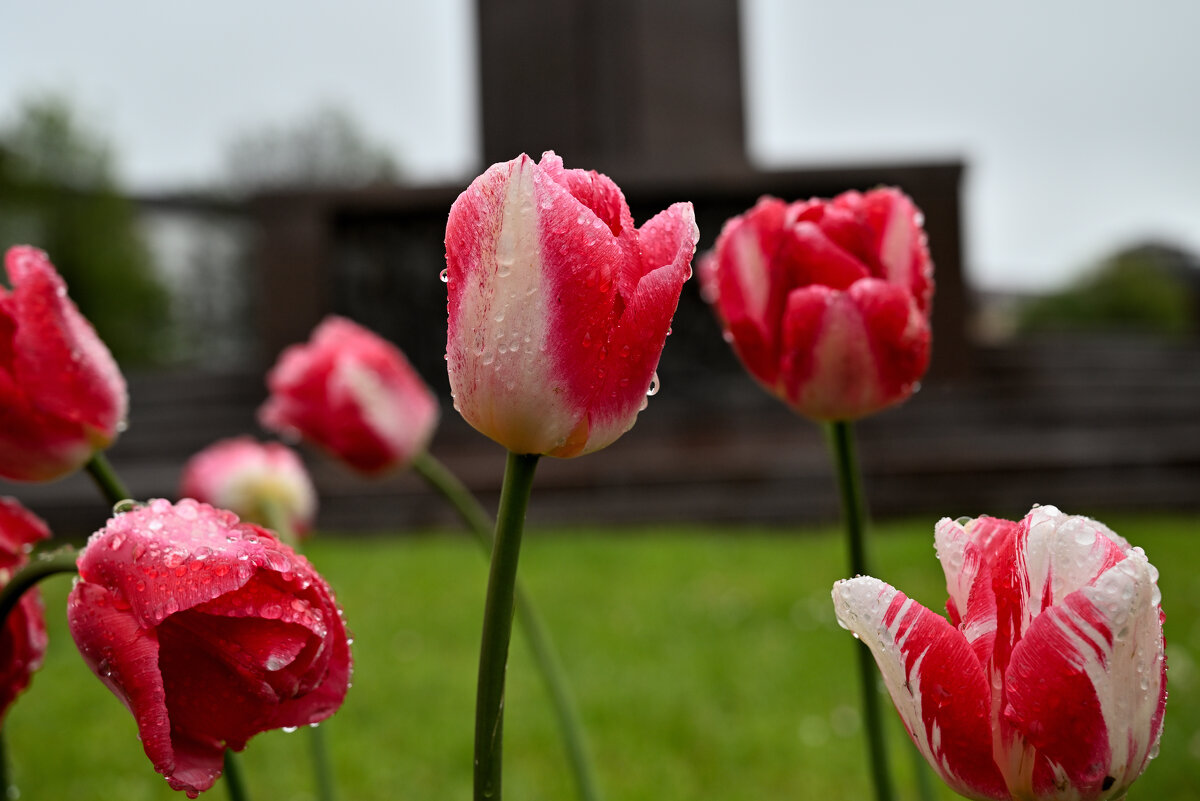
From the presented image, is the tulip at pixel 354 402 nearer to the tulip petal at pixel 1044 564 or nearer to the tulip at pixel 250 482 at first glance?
the tulip at pixel 250 482

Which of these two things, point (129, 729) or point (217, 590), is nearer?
point (217, 590)

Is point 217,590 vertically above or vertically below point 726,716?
above

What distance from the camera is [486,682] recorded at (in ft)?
1.20

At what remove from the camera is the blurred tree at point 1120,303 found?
1906 cm

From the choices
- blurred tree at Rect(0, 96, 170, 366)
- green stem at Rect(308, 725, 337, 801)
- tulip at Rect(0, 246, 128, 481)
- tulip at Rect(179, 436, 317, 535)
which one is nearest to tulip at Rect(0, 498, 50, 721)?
tulip at Rect(0, 246, 128, 481)

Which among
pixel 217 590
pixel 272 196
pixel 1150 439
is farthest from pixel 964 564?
pixel 272 196

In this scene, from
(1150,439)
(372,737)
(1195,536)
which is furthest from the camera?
(1150,439)

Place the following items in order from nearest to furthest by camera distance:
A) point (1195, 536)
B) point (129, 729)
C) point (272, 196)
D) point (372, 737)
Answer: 1. point (372, 737)
2. point (129, 729)
3. point (1195, 536)
4. point (272, 196)

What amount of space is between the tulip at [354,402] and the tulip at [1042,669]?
0.69 metres

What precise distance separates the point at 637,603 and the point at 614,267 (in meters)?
3.16

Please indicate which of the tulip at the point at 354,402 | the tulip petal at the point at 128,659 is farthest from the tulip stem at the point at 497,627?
the tulip at the point at 354,402

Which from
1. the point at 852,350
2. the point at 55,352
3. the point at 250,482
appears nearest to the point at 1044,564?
the point at 852,350

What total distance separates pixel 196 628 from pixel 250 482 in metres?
0.88

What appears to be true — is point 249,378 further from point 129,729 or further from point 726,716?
point 726,716
